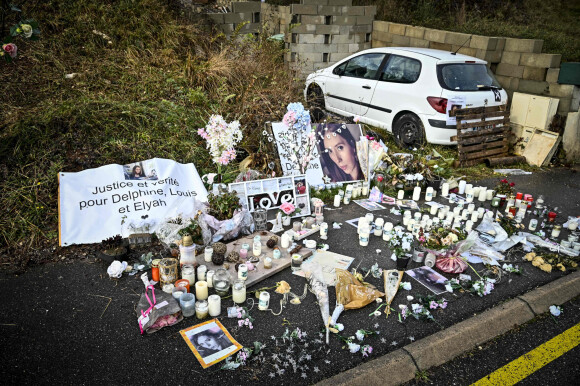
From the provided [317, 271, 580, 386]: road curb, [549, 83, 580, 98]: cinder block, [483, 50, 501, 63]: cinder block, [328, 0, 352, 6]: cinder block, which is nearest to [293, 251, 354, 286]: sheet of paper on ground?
[317, 271, 580, 386]: road curb

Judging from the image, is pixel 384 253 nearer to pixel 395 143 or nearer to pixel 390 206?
pixel 390 206

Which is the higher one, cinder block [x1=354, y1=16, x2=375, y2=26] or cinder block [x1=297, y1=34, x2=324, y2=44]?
cinder block [x1=354, y1=16, x2=375, y2=26]

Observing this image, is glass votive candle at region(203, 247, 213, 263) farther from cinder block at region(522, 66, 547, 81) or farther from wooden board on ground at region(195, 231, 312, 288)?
cinder block at region(522, 66, 547, 81)

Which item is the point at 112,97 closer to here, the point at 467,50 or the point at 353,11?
the point at 353,11

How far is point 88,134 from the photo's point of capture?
5199 millimetres

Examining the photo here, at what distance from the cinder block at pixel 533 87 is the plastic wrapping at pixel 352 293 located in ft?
22.1

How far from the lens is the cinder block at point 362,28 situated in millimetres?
10336

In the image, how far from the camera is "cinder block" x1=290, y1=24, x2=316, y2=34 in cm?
975

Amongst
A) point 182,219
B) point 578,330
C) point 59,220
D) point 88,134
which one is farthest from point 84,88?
point 578,330

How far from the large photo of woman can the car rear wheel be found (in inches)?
51.4

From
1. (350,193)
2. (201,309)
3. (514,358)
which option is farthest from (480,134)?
(201,309)

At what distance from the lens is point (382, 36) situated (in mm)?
10352

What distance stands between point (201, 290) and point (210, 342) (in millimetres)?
518

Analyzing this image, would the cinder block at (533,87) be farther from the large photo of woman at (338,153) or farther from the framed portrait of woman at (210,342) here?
the framed portrait of woman at (210,342)
